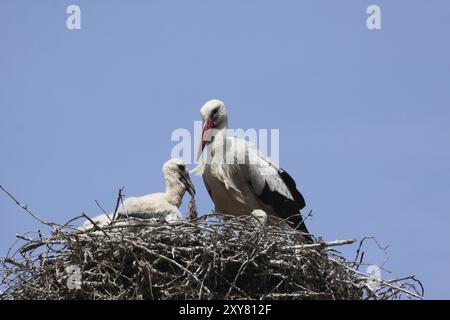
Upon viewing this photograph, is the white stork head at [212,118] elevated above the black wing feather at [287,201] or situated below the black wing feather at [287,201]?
above

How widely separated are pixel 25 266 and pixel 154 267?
2.80ft

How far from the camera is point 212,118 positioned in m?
10.0

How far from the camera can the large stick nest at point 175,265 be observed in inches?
321

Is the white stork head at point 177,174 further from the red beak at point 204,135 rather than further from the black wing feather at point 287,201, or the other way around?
the black wing feather at point 287,201

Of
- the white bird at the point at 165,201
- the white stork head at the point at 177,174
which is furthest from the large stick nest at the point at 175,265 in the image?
the white stork head at the point at 177,174

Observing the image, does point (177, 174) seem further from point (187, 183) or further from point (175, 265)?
point (175, 265)

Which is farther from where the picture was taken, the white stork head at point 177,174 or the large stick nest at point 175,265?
the white stork head at point 177,174

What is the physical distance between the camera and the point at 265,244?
328 inches

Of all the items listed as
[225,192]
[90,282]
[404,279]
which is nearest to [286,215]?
[225,192]

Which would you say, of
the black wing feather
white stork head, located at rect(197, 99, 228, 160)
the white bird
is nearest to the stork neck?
the white bird

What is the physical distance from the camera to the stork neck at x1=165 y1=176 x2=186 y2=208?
33.5 ft
